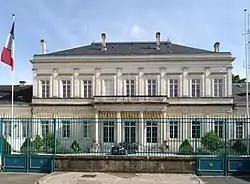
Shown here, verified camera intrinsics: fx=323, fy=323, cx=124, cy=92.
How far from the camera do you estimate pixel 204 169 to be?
46.9 feet

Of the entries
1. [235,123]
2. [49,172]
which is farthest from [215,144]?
[49,172]

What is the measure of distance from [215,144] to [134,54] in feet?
77.5

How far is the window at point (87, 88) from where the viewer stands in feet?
125

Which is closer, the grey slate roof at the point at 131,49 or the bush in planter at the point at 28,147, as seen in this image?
the bush in planter at the point at 28,147

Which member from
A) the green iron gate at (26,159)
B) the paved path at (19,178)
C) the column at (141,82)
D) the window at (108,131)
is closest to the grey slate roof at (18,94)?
the column at (141,82)

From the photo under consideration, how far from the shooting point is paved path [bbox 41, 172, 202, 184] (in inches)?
493

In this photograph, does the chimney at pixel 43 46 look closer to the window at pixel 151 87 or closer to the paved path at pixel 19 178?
the window at pixel 151 87

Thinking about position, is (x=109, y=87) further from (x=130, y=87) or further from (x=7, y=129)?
(x=7, y=129)

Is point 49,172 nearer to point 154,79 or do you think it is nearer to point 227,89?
point 154,79

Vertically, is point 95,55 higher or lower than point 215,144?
higher

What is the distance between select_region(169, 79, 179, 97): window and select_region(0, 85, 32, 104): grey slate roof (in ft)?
55.2

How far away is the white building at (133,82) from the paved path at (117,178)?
2056cm

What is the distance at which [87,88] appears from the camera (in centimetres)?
3825

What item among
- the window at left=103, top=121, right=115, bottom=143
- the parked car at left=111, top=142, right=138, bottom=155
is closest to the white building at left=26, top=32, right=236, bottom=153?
the window at left=103, top=121, right=115, bottom=143
